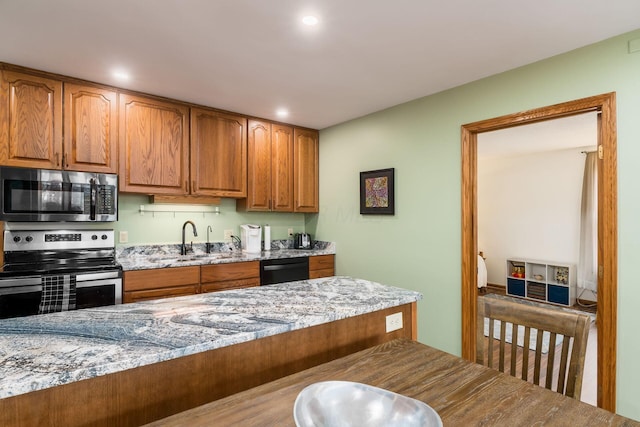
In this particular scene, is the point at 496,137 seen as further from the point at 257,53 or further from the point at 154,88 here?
the point at 154,88

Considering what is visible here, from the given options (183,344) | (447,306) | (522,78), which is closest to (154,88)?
(183,344)

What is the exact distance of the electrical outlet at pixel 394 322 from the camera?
1.56 metres

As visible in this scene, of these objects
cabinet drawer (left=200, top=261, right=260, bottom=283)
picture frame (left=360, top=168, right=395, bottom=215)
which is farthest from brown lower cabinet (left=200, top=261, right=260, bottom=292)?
picture frame (left=360, top=168, right=395, bottom=215)

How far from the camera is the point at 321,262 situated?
3.89 m

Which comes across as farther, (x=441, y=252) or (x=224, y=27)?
(x=441, y=252)

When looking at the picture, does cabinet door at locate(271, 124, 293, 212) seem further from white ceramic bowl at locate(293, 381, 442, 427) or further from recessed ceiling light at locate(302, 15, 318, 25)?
white ceramic bowl at locate(293, 381, 442, 427)

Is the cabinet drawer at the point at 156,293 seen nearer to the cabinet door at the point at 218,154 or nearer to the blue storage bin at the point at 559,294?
the cabinet door at the point at 218,154

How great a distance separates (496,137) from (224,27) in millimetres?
3871

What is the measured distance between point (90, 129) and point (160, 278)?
1289 millimetres

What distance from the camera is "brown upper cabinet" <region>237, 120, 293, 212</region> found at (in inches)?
145

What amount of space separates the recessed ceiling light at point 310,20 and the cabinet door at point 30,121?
1.99 meters

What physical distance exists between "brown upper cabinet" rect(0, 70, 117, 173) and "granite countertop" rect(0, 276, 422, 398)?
191 centimetres

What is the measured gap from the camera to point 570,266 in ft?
17.2

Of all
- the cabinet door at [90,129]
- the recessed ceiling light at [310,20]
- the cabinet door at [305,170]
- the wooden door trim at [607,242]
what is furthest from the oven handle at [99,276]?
the wooden door trim at [607,242]
